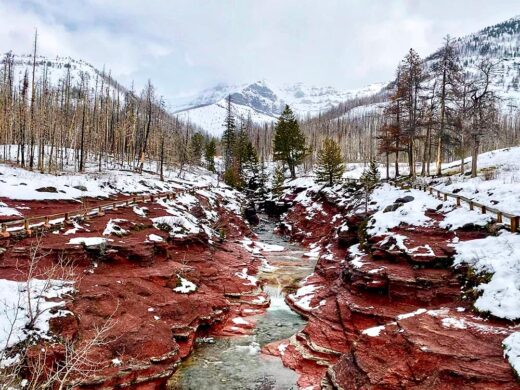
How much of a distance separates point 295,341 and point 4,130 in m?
68.0

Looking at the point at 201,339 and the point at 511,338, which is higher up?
the point at 511,338

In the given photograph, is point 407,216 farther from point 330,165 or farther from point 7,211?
point 330,165

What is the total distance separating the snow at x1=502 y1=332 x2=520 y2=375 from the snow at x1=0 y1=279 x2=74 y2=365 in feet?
48.0

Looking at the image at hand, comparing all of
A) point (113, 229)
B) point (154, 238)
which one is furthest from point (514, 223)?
point (113, 229)

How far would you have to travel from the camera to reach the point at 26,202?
1110 inches

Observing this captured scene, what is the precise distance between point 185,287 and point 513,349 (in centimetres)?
1726

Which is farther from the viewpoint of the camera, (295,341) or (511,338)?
(295,341)

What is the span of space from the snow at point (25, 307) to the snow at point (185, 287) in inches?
257

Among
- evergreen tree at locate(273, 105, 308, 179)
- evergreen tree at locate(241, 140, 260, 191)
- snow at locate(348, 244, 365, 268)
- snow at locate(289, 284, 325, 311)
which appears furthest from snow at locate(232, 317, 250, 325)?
evergreen tree at locate(241, 140, 260, 191)

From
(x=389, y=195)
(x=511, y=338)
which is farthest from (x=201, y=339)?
(x=389, y=195)

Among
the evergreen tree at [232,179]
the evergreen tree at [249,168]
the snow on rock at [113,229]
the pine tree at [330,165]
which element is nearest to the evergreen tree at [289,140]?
the evergreen tree at [232,179]

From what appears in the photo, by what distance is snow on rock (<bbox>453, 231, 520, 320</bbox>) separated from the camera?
13.6m

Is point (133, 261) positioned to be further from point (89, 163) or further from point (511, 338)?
point (89, 163)

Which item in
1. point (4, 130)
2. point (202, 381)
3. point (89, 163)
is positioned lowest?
point (202, 381)
